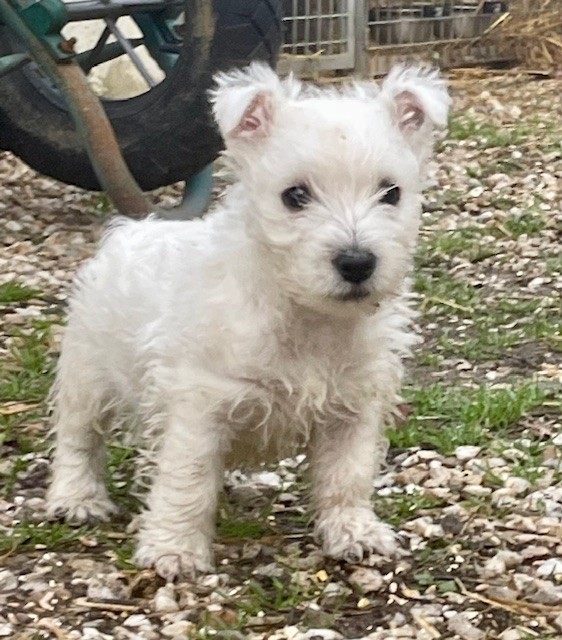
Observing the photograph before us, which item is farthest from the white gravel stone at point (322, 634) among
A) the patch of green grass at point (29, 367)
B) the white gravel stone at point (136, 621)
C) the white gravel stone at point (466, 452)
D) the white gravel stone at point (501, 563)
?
the patch of green grass at point (29, 367)

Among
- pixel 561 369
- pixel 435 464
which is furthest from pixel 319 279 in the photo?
pixel 561 369

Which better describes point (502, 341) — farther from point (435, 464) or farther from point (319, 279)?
point (319, 279)

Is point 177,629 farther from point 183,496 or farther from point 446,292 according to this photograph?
point 446,292

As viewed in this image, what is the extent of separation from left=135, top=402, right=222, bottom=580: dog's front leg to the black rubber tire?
2639 mm

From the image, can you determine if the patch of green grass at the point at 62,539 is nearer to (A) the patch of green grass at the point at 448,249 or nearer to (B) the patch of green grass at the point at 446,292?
(B) the patch of green grass at the point at 446,292

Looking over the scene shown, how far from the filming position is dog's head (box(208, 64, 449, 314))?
2.56 meters

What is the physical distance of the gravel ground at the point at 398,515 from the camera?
2.64 meters

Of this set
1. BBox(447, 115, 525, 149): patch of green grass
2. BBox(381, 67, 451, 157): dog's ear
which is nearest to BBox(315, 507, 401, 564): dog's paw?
BBox(381, 67, 451, 157): dog's ear

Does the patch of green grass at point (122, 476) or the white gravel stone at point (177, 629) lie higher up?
the white gravel stone at point (177, 629)

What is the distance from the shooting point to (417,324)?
474 cm

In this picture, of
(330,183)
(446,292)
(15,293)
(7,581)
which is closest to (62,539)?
(7,581)

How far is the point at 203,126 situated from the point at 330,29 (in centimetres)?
414

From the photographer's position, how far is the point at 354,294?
2.56 meters

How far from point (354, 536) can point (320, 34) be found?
22.0 ft
